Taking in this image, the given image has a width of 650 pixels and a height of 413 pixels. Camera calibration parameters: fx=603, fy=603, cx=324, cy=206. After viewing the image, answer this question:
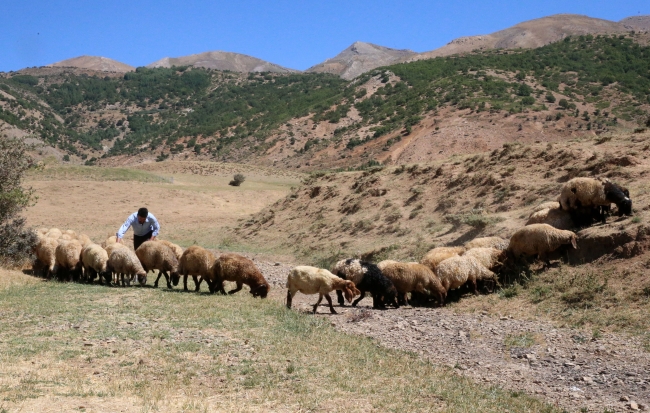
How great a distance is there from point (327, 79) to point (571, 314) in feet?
340

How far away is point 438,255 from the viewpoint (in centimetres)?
1388

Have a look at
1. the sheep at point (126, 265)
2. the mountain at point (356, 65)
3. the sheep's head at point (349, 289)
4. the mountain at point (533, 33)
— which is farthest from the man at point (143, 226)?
the mountain at point (356, 65)

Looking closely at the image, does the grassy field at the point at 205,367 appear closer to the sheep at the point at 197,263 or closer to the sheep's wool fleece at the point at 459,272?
the sheep at the point at 197,263

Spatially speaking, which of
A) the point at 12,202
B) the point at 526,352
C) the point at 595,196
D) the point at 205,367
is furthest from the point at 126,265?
the point at 595,196

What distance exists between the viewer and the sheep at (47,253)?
51.6 feet

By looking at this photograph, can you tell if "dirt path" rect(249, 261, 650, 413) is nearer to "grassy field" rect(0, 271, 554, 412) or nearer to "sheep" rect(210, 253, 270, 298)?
"grassy field" rect(0, 271, 554, 412)

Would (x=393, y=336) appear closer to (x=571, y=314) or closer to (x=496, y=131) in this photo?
(x=571, y=314)

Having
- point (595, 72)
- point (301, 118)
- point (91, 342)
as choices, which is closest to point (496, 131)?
point (595, 72)

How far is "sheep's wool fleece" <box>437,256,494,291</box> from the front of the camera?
41.6ft

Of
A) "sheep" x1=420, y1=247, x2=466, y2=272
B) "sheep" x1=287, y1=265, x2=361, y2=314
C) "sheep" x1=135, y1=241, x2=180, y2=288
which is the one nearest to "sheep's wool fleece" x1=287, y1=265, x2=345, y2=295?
"sheep" x1=287, y1=265, x2=361, y2=314

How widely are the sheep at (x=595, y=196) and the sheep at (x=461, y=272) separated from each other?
9.24 feet

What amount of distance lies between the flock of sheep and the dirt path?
0.69 metres

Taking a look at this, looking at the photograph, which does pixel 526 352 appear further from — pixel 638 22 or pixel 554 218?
pixel 638 22

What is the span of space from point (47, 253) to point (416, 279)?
973 cm
